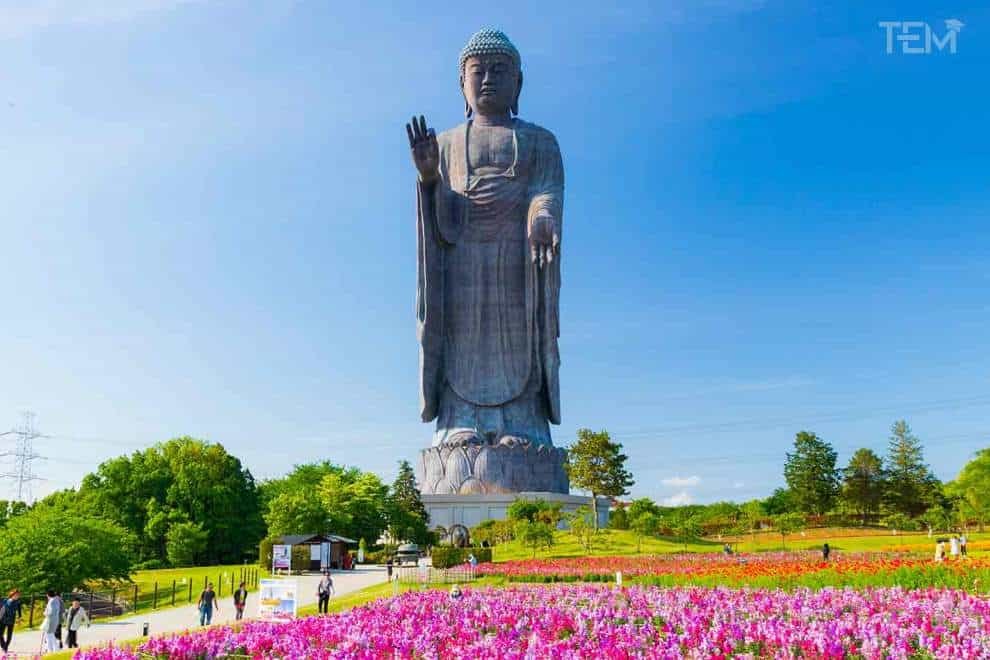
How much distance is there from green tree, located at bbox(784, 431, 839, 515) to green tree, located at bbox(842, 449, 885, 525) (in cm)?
107

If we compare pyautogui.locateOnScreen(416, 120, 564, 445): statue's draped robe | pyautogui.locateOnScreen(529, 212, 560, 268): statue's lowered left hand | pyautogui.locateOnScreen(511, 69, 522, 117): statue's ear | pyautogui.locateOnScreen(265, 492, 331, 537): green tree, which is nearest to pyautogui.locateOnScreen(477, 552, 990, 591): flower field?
pyautogui.locateOnScreen(265, 492, 331, 537): green tree

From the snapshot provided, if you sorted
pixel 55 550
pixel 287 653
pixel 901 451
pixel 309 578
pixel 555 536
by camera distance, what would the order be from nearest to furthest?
pixel 287 653, pixel 309 578, pixel 55 550, pixel 555 536, pixel 901 451

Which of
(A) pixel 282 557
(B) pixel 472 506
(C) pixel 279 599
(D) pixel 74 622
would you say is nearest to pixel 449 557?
(A) pixel 282 557

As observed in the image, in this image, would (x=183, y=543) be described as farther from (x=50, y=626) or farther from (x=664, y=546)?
(x=50, y=626)

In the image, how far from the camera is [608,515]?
39156mm

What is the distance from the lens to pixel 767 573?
1418 centimetres

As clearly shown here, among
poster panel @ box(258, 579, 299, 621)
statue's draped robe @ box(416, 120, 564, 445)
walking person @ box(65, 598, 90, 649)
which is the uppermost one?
statue's draped robe @ box(416, 120, 564, 445)

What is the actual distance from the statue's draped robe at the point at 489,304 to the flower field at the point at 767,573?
15293 mm

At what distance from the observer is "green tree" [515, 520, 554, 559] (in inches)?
1038

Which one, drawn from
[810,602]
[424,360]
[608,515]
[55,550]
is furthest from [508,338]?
[810,602]

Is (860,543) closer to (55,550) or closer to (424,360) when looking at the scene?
(424,360)

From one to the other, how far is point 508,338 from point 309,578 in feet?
48.4

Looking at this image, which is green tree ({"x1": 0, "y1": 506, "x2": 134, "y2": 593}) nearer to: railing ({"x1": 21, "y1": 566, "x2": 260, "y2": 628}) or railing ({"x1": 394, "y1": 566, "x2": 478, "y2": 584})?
railing ({"x1": 21, "y1": 566, "x2": 260, "y2": 628})

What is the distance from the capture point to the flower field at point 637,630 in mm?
6227
